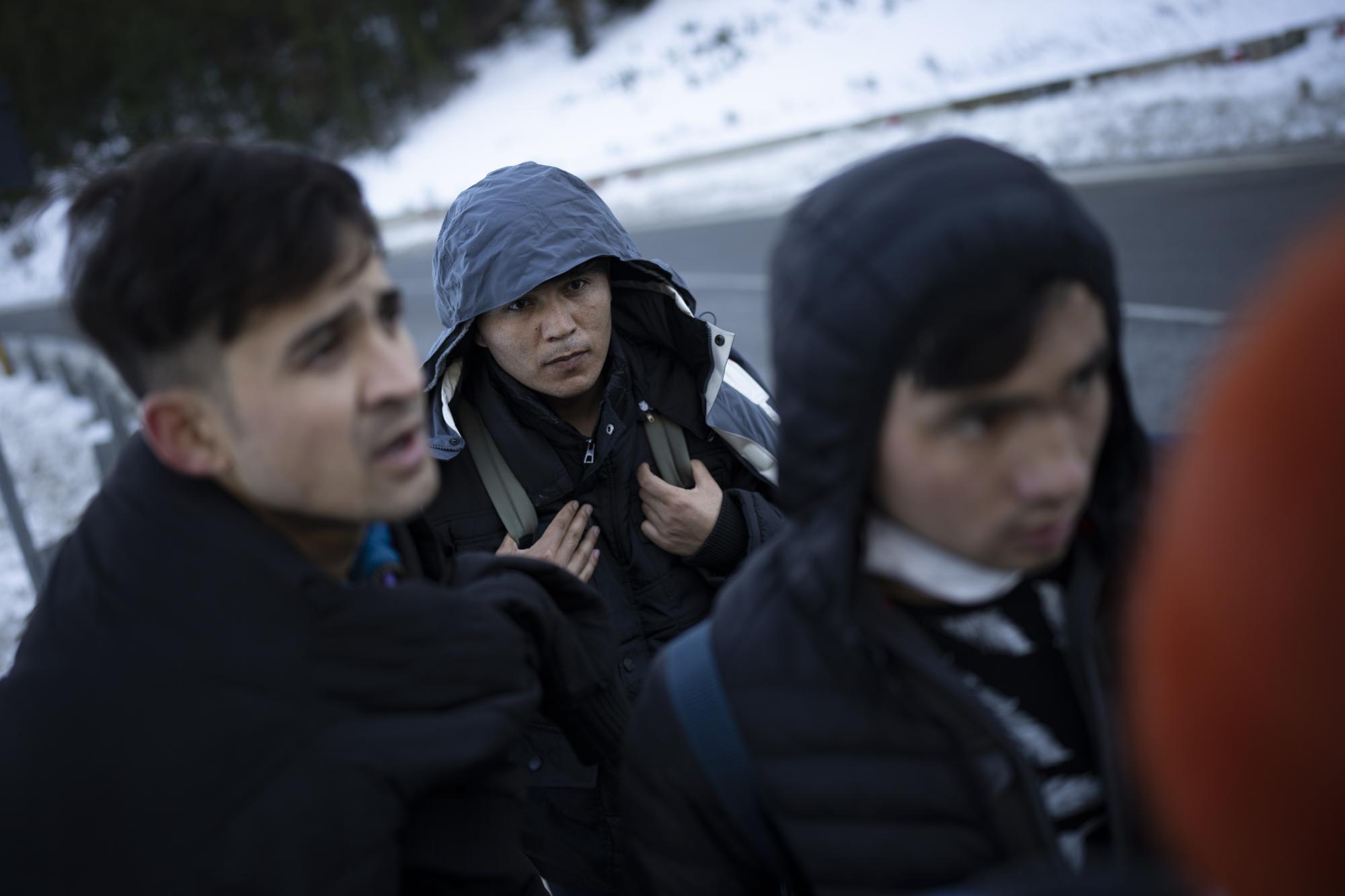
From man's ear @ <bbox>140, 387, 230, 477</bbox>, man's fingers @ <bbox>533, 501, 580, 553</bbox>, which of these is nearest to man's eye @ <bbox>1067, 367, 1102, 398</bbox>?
man's ear @ <bbox>140, 387, 230, 477</bbox>

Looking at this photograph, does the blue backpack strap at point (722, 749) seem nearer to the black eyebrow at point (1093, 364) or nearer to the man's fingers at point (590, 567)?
the black eyebrow at point (1093, 364)

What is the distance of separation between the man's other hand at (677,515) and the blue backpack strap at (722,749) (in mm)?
914

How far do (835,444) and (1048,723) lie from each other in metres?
0.46

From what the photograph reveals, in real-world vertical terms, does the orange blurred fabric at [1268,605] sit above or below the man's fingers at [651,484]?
above

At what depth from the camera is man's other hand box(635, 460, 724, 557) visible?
7.86 ft

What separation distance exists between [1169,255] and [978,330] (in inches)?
340

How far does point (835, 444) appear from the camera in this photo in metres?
1.31

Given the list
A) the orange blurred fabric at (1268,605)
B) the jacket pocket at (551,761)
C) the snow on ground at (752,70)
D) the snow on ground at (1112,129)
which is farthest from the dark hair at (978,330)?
the snow on ground at (752,70)

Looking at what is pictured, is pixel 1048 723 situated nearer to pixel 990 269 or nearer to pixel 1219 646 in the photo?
pixel 990 269

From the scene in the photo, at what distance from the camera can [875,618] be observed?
52.1 inches

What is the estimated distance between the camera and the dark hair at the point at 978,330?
119 centimetres

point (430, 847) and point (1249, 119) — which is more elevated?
point (430, 847)

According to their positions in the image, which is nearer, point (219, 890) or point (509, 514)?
point (219, 890)

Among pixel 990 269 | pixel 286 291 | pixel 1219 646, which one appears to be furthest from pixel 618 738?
pixel 1219 646
